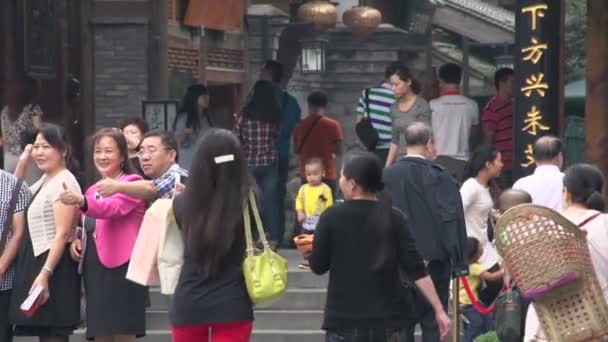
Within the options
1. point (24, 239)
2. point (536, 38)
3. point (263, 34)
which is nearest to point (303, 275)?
point (536, 38)

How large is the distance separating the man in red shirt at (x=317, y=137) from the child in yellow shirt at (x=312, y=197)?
1.26 meters

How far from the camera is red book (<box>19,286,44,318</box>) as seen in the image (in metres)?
10.4

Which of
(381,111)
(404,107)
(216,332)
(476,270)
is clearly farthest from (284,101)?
(216,332)

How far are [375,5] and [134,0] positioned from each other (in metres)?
14.1

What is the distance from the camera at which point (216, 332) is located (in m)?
8.70

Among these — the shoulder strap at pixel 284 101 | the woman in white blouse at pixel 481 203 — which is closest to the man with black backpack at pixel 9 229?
the woman in white blouse at pixel 481 203

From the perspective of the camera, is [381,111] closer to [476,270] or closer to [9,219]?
[476,270]

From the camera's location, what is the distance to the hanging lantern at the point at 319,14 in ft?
80.4

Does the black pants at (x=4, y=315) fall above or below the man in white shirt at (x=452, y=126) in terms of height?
below

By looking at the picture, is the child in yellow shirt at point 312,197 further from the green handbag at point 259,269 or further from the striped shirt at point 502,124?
the green handbag at point 259,269

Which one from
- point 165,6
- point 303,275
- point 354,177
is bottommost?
point 303,275

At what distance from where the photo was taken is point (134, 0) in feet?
67.2

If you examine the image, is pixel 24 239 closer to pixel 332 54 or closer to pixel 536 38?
pixel 536 38

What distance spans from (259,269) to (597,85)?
664cm
